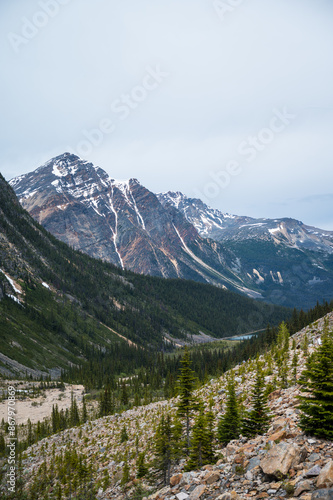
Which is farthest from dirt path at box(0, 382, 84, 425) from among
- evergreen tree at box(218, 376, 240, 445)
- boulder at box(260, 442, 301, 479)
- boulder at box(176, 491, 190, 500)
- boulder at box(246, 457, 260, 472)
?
boulder at box(260, 442, 301, 479)

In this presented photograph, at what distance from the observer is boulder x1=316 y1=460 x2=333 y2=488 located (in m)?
10.1

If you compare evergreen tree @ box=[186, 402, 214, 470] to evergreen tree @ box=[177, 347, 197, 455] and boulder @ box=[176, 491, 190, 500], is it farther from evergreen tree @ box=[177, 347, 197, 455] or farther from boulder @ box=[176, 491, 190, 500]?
boulder @ box=[176, 491, 190, 500]

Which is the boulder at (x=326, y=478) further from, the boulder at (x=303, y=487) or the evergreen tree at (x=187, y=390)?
the evergreen tree at (x=187, y=390)

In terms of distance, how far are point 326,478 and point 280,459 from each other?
2.50 metres

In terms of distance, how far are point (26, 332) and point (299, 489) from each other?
161 m

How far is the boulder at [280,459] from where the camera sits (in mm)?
12039

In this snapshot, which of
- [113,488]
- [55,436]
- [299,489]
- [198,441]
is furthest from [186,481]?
[55,436]

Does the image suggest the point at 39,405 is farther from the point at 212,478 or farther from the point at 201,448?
the point at 212,478

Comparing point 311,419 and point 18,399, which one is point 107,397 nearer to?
Result: point 18,399

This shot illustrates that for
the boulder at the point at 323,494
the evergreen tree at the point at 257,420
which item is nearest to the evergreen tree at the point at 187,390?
the evergreen tree at the point at 257,420

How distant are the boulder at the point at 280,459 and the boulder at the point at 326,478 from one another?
5.92 feet

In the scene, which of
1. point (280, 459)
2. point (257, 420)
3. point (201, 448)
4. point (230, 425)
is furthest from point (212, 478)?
point (230, 425)

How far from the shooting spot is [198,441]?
2000 centimetres

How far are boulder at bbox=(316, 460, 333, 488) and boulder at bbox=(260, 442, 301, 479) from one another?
1805 millimetres
